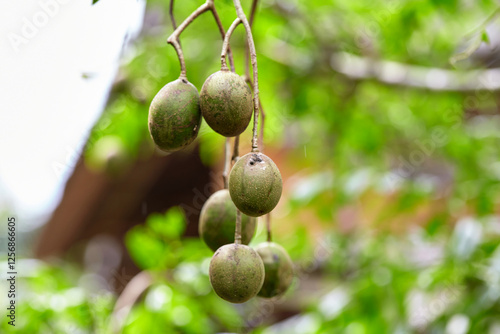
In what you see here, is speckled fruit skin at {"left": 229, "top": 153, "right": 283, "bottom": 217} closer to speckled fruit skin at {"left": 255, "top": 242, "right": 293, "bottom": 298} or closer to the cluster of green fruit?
the cluster of green fruit

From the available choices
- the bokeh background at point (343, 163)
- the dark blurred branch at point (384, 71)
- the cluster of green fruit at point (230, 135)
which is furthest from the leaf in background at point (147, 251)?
the cluster of green fruit at point (230, 135)

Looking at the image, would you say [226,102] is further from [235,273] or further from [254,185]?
[235,273]

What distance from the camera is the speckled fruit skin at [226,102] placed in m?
0.62

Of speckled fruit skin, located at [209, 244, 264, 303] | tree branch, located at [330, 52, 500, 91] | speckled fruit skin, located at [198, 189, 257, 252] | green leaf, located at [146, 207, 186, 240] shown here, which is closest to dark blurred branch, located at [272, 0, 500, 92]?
tree branch, located at [330, 52, 500, 91]

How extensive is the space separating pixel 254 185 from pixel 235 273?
4.3 inches

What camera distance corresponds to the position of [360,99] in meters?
2.23

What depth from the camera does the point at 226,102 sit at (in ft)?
2.03

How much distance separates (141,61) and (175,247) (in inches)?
26.2

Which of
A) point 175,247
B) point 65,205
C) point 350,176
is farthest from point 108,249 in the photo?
point 350,176

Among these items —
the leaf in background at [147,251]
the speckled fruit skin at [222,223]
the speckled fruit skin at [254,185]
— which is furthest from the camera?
the leaf in background at [147,251]

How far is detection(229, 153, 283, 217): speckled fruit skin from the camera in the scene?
608mm

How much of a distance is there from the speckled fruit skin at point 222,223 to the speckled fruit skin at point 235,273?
0.34ft

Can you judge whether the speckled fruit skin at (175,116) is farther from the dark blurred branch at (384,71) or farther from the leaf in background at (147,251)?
the dark blurred branch at (384,71)

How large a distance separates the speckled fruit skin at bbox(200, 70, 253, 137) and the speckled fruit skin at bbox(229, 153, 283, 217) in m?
0.04
